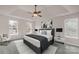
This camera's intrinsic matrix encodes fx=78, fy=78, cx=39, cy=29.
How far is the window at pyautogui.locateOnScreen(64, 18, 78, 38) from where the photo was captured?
5.52m

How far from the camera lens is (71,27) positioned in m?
5.89

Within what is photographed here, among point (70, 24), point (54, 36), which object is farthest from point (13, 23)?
point (70, 24)

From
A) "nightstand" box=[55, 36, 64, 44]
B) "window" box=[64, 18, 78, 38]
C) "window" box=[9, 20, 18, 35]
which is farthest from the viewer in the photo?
"nightstand" box=[55, 36, 64, 44]

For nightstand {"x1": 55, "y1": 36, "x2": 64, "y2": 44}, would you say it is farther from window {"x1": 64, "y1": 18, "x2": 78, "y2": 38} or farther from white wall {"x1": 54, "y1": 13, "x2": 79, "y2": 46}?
window {"x1": 64, "y1": 18, "x2": 78, "y2": 38}

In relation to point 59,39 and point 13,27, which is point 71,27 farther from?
point 13,27

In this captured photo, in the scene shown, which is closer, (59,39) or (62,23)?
(62,23)

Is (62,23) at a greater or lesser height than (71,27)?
greater

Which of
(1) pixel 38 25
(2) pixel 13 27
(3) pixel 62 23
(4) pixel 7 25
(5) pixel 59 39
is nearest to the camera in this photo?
(4) pixel 7 25

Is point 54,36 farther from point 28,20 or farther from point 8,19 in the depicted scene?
point 8,19

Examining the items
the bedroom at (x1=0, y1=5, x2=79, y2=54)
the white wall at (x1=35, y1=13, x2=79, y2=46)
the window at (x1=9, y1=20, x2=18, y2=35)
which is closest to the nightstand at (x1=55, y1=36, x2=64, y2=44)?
the bedroom at (x1=0, y1=5, x2=79, y2=54)

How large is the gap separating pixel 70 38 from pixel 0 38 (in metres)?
5.09

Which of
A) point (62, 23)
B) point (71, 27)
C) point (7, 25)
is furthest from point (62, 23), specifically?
point (7, 25)

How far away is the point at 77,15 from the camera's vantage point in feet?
17.3

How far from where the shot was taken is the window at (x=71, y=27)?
18.1ft
